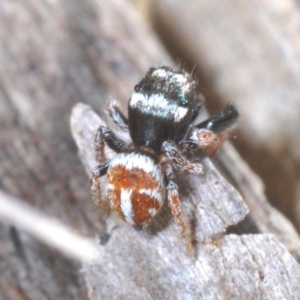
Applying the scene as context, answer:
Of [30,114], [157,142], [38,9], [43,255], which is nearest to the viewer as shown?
[157,142]

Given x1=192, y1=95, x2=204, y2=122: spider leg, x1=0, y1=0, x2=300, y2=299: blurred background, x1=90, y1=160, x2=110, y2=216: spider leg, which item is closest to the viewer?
x1=90, y1=160, x2=110, y2=216: spider leg

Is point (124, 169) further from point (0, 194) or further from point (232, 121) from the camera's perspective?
point (0, 194)

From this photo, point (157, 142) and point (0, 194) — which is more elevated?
point (157, 142)

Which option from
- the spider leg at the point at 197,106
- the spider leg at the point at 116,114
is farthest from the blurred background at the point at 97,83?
the spider leg at the point at 197,106

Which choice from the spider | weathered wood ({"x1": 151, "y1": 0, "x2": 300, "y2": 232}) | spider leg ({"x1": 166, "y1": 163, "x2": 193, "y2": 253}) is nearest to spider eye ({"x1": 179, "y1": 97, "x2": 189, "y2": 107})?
the spider

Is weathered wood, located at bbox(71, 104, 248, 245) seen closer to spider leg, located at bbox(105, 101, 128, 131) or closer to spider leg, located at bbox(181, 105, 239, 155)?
spider leg, located at bbox(181, 105, 239, 155)

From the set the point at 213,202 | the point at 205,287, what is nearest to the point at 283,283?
the point at 205,287
